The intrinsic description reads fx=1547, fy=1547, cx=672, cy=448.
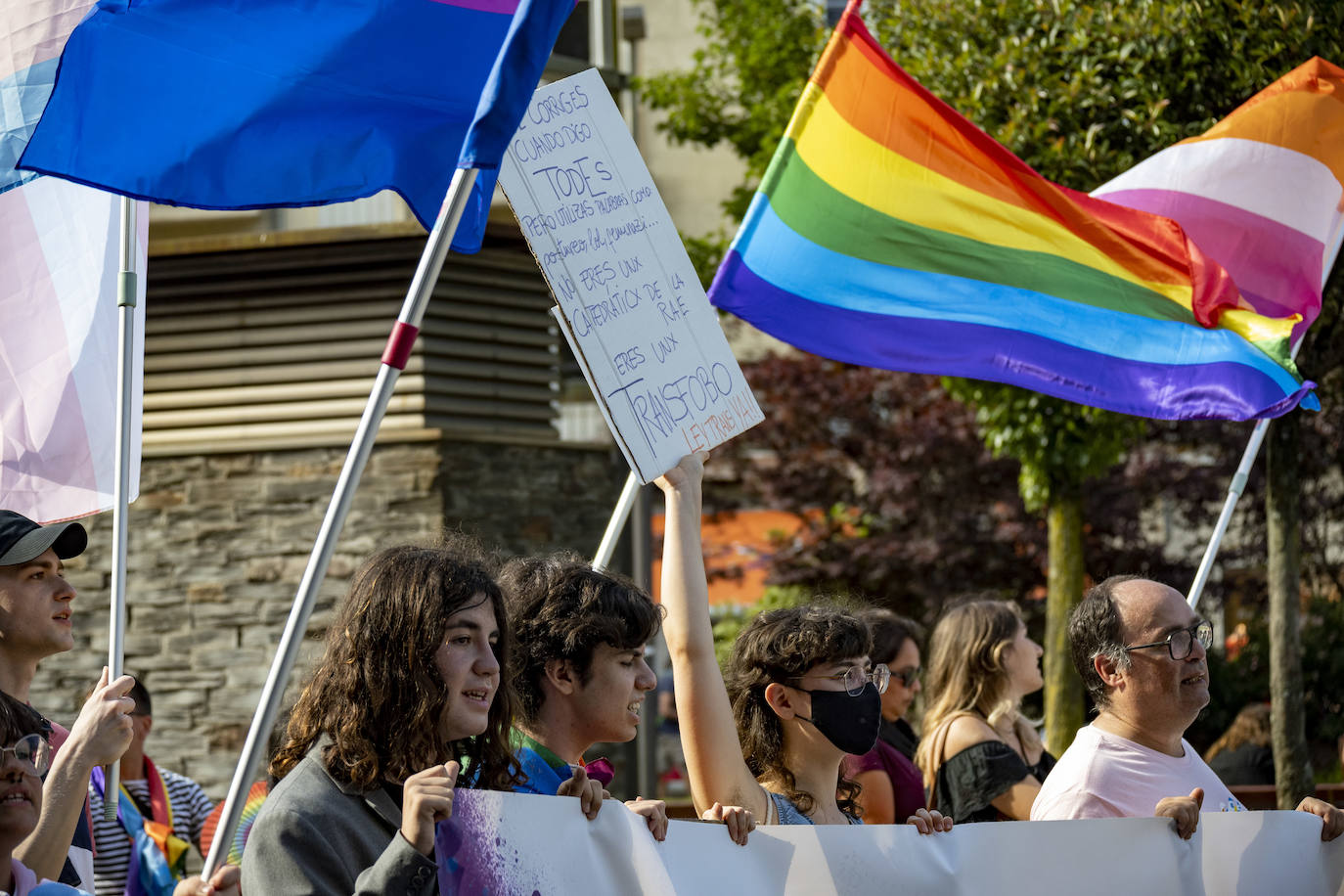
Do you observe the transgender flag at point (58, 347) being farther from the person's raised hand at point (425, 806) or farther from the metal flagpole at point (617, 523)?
the person's raised hand at point (425, 806)

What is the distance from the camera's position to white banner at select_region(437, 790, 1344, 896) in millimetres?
2654

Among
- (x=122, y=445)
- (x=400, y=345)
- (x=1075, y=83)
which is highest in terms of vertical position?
(x=1075, y=83)

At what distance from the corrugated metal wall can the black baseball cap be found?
6.90m

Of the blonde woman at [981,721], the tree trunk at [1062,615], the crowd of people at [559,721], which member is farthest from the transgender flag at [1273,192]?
the tree trunk at [1062,615]

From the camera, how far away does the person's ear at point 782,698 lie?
12.0 feet

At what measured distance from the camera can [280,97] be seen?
373 cm

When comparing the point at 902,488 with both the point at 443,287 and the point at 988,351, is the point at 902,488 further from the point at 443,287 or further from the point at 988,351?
the point at 988,351

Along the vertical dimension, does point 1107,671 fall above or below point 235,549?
above

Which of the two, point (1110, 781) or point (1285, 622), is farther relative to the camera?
point (1285, 622)

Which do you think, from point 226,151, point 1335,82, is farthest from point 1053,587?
point 226,151

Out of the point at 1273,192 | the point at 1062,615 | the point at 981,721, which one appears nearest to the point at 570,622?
the point at 981,721

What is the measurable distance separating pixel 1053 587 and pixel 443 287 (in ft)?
15.3

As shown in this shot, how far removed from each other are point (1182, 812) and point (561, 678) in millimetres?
1423

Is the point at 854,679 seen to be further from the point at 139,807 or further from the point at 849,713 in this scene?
the point at 139,807
